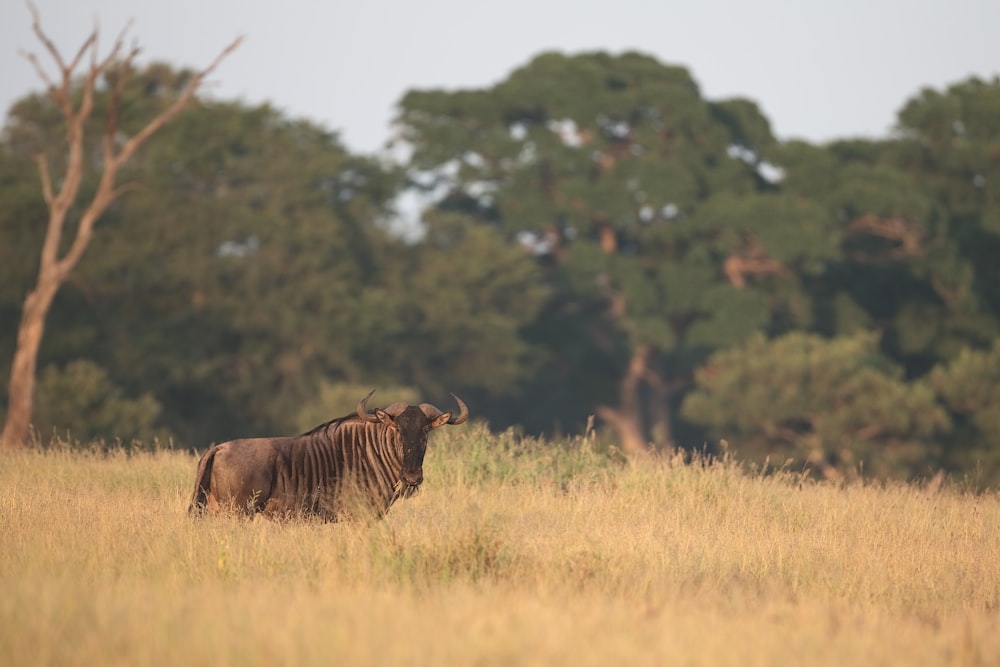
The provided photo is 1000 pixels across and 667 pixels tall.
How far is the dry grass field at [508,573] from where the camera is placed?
6.07m

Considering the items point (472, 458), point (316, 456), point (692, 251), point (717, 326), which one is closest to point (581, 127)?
point (692, 251)

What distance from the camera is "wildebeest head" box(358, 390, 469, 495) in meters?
10.3

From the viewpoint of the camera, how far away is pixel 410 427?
10.3 meters

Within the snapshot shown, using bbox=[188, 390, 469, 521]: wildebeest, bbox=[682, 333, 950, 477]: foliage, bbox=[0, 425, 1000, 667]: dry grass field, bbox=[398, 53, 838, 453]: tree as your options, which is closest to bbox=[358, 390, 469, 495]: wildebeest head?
bbox=[188, 390, 469, 521]: wildebeest

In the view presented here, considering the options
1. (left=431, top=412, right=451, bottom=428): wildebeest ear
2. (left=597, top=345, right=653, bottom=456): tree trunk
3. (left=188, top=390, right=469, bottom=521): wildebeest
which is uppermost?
(left=431, top=412, right=451, bottom=428): wildebeest ear

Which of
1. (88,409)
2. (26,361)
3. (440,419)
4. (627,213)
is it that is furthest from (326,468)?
(627,213)

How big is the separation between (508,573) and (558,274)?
38.1 m

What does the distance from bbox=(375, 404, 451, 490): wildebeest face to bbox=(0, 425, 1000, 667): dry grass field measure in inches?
16.5

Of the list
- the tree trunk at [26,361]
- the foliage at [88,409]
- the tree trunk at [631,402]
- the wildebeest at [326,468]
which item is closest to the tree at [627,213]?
the tree trunk at [631,402]

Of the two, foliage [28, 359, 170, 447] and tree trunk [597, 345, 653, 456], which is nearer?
foliage [28, 359, 170, 447]

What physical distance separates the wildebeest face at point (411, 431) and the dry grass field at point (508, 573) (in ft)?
1.37

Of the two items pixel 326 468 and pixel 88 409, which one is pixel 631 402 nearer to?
pixel 88 409

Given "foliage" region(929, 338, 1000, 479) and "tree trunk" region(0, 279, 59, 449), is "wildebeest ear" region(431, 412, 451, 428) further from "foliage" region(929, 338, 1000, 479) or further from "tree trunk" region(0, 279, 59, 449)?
"foliage" region(929, 338, 1000, 479)

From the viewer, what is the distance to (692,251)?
45.6 metres
